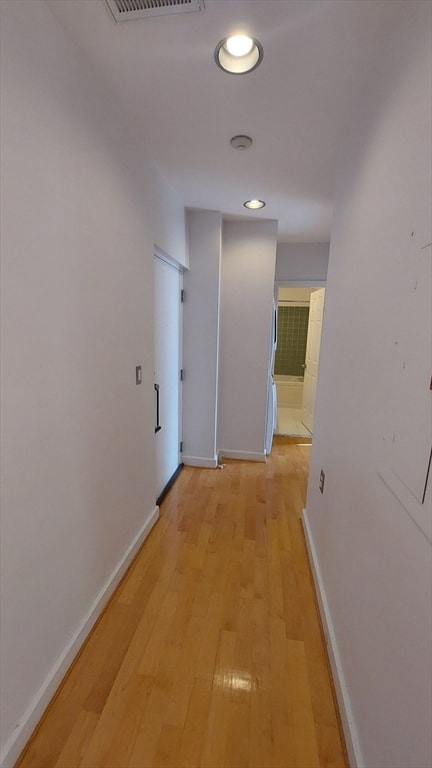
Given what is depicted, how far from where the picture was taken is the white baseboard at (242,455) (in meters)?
3.52

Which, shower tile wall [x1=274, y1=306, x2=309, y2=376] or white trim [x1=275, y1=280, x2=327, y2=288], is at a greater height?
white trim [x1=275, y1=280, x2=327, y2=288]

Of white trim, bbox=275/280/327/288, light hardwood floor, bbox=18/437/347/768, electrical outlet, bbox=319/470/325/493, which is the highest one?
white trim, bbox=275/280/327/288

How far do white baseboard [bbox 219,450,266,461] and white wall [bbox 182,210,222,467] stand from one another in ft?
0.93

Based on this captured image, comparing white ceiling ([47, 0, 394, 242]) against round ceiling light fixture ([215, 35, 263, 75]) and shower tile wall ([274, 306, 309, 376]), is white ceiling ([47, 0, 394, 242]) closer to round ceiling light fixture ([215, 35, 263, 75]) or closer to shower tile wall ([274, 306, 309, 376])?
round ceiling light fixture ([215, 35, 263, 75])

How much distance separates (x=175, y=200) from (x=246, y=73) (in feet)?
4.24

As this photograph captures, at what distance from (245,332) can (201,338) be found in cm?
51

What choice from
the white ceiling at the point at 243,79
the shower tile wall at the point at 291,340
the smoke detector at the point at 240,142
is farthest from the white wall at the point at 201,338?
the shower tile wall at the point at 291,340

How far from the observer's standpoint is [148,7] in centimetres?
104

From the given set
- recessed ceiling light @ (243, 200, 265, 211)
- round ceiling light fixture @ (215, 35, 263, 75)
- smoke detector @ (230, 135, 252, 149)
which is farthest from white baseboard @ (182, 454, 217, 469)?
round ceiling light fixture @ (215, 35, 263, 75)

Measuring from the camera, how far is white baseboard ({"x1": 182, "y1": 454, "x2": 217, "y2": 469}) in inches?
130

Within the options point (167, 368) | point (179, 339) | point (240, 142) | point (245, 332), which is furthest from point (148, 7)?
point (245, 332)

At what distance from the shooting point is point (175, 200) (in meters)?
2.48

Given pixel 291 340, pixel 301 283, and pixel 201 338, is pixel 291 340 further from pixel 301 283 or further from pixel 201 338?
pixel 201 338

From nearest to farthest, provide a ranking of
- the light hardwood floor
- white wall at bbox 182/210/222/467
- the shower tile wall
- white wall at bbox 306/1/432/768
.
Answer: white wall at bbox 306/1/432/768 → the light hardwood floor → white wall at bbox 182/210/222/467 → the shower tile wall
